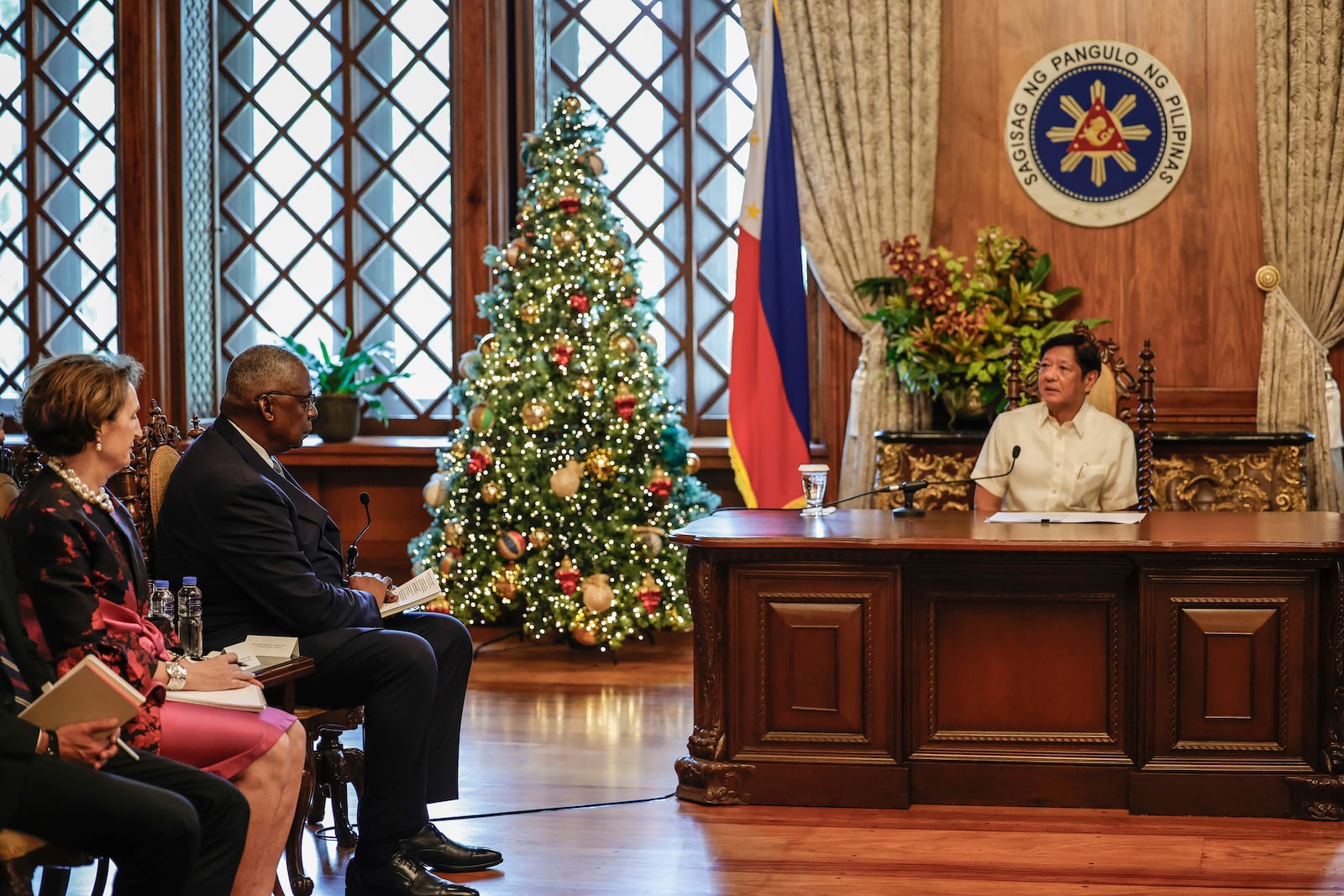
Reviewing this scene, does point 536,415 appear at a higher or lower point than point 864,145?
lower

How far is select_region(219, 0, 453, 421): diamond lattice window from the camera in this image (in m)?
6.25

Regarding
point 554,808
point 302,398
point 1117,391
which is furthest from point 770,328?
point 302,398

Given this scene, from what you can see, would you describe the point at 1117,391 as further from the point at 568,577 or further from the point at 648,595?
the point at 568,577

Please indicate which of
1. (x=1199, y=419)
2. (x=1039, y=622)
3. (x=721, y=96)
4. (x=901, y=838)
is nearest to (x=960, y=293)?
(x=1199, y=419)

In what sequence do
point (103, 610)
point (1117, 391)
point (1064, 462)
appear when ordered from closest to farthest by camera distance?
point (103, 610)
point (1064, 462)
point (1117, 391)

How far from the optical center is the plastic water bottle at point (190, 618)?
2.44m

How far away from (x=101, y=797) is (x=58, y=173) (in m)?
5.16

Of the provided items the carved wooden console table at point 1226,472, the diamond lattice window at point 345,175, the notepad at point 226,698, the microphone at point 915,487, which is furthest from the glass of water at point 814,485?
the diamond lattice window at point 345,175

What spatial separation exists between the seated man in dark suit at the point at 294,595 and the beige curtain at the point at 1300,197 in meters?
3.86

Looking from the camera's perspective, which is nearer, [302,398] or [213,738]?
[213,738]

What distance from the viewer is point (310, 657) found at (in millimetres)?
2699

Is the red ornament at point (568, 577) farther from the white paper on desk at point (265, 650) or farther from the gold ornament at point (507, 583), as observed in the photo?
the white paper on desk at point (265, 650)

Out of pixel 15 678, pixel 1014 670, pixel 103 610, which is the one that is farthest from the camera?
pixel 1014 670

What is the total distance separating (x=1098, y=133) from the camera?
18.2 ft
